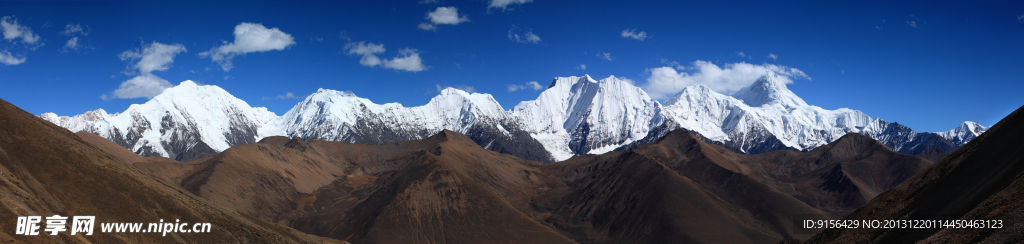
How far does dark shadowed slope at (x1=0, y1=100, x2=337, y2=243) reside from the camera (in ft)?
191

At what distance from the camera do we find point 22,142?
2677 inches

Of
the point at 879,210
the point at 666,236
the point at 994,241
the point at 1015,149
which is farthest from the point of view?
the point at 666,236

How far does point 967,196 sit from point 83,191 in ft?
287

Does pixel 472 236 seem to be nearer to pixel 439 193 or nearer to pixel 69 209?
pixel 439 193

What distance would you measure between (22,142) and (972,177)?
333 ft

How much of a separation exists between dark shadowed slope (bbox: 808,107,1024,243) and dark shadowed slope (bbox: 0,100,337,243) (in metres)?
67.4

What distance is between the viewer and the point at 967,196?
47.8 m

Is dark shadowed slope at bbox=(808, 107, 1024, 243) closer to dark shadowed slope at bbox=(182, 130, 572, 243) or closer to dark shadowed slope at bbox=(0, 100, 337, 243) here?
dark shadowed slope at bbox=(0, 100, 337, 243)

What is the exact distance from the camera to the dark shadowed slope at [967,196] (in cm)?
3878

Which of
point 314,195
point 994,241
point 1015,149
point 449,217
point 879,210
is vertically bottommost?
point 994,241

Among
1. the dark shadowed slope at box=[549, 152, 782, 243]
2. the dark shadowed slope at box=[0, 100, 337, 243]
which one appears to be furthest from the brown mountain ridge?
the dark shadowed slope at box=[0, 100, 337, 243]

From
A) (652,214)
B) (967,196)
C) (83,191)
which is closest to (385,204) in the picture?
(652,214)

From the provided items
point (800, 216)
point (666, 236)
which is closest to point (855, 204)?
point (800, 216)

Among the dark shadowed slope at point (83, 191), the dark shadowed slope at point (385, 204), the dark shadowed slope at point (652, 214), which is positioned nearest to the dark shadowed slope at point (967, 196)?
the dark shadowed slope at point (652, 214)
